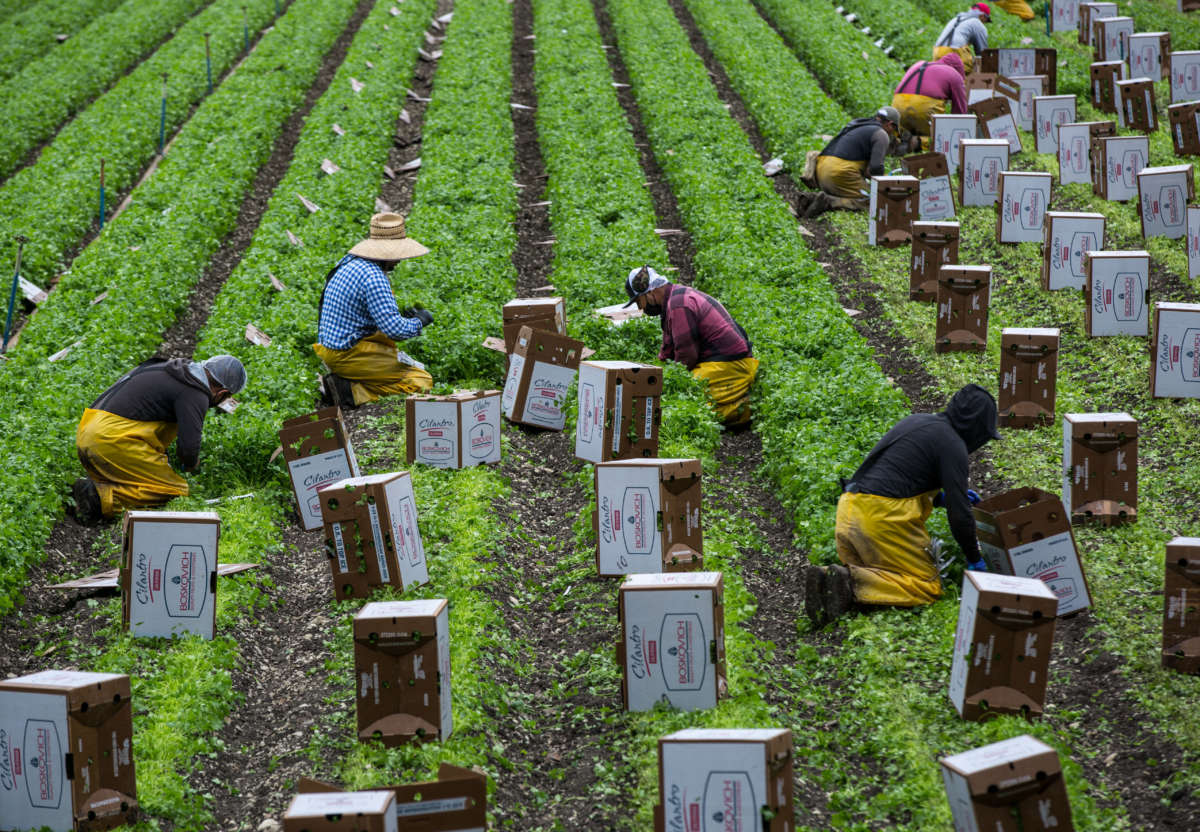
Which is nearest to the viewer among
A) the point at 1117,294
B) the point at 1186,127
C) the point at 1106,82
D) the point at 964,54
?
the point at 1117,294

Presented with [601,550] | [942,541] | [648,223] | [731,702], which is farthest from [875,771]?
[648,223]

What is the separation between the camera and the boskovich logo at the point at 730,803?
5.76m

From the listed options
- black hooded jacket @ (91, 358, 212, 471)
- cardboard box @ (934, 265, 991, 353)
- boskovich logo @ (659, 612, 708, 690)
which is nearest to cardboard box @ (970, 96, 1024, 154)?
cardboard box @ (934, 265, 991, 353)

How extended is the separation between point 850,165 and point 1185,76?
6923 mm

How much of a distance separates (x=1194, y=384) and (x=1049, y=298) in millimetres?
3078

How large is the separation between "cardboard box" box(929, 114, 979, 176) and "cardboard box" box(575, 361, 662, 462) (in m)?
9.69

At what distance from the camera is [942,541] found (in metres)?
8.85

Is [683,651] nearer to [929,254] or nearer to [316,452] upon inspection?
[316,452]

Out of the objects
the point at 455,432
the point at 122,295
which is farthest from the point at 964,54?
the point at 122,295

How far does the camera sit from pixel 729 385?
12172 millimetres

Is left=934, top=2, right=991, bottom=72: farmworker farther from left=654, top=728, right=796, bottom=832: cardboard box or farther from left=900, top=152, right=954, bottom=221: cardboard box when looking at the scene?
left=654, top=728, right=796, bottom=832: cardboard box

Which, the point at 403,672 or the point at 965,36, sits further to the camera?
the point at 965,36

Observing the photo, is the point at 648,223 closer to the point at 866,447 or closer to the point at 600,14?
the point at 866,447

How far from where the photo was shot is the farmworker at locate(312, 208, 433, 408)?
12492 millimetres
